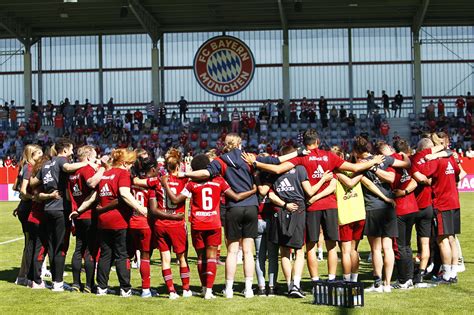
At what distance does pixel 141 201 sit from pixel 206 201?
4.96 feet

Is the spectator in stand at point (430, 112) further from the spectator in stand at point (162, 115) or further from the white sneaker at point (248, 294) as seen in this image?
the white sneaker at point (248, 294)

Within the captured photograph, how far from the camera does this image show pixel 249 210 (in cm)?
1060

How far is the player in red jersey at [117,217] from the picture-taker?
10.9 metres

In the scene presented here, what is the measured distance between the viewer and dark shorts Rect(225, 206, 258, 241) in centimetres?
1057

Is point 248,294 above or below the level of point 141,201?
below

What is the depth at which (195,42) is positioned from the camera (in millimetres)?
44719

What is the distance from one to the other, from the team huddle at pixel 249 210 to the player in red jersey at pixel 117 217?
0.01m

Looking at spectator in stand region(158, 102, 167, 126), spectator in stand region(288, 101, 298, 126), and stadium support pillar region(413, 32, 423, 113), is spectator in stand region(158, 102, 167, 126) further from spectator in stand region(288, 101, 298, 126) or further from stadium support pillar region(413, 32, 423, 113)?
stadium support pillar region(413, 32, 423, 113)

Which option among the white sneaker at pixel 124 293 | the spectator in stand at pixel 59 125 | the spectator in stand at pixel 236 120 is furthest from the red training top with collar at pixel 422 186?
the spectator in stand at pixel 59 125

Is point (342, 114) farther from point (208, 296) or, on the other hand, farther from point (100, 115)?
point (208, 296)

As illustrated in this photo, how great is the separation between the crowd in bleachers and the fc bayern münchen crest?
2.06 meters

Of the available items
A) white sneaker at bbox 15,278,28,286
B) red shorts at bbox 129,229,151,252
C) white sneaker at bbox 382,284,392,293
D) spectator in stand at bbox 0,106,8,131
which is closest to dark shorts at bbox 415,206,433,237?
white sneaker at bbox 382,284,392,293

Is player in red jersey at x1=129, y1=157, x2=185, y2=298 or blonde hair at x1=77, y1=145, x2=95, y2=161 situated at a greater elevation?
blonde hair at x1=77, y1=145, x2=95, y2=161

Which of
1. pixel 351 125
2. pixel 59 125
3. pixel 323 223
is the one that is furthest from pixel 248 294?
pixel 59 125
